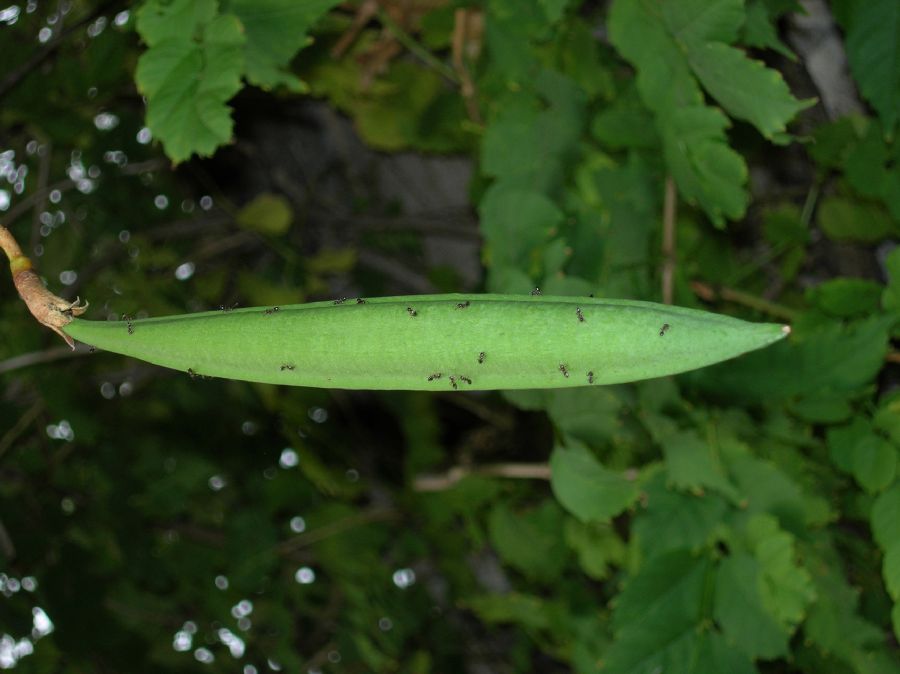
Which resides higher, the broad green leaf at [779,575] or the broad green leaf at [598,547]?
the broad green leaf at [779,575]

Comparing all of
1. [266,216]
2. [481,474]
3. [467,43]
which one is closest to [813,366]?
[467,43]

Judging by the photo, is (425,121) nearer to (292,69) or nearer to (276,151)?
(292,69)

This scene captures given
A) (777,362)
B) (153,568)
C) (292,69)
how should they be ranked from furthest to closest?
(153,568)
(292,69)
(777,362)

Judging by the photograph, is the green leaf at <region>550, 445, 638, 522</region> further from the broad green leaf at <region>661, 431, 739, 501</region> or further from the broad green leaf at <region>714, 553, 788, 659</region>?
the broad green leaf at <region>714, 553, 788, 659</region>

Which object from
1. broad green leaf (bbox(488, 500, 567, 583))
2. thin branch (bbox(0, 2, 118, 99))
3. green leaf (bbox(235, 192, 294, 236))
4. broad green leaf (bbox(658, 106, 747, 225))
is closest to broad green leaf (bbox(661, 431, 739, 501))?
broad green leaf (bbox(658, 106, 747, 225))

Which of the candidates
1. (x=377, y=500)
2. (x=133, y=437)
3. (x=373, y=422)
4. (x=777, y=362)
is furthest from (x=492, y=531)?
(x=133, y=437)

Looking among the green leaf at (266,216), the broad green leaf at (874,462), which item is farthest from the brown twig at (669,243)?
the green leaf at (266,216)

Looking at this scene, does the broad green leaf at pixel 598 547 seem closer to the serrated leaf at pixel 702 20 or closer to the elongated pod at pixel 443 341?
the serrated leaf at pixel 702 20
